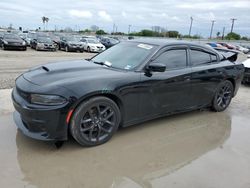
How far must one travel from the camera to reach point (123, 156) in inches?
142

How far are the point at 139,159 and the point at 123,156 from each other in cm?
23

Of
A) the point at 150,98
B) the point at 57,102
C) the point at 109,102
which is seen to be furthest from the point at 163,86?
the point at 57,102

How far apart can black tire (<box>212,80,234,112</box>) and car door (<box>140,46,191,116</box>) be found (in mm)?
1002

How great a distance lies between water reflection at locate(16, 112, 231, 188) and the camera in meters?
3.04

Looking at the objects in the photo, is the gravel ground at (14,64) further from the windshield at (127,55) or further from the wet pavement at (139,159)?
the windshield at (127,55)

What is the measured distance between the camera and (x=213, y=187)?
2998 millimetres

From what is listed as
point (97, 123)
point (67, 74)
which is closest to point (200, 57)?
point (97, 123)

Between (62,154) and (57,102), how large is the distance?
734mm

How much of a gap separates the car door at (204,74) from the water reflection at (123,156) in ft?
2.26

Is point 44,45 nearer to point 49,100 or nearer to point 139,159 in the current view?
point 49,100

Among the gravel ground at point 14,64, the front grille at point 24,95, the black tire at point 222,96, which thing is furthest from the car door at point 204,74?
the gravel ground at point 14,64

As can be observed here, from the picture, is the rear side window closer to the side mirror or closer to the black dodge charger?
the black dodge charger

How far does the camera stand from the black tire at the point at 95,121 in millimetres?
3562

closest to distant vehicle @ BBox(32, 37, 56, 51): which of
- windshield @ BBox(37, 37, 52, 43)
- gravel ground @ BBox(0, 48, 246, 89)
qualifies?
windshield @ BBox(37, 37, 52, 43)
